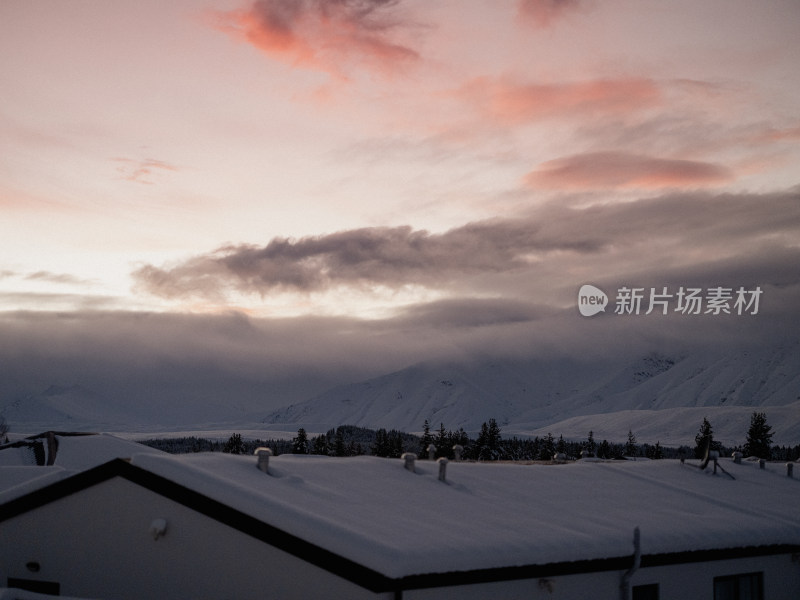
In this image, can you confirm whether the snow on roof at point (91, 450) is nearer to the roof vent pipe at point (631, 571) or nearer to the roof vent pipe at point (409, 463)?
the roof vent pipe at point (409, 463)

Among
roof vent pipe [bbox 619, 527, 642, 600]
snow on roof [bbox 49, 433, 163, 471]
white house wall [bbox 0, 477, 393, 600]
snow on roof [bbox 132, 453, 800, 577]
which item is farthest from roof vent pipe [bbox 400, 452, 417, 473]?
snow on roof [bbox 49, 433, 163, 471]

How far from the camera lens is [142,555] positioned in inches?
562

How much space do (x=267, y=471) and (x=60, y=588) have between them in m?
3.78

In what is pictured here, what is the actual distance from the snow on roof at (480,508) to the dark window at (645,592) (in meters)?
0.75

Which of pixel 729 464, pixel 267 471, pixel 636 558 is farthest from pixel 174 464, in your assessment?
pixel 729 464

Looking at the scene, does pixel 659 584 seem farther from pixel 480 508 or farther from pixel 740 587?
pixel 480 508

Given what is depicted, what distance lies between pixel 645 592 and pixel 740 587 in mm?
3192

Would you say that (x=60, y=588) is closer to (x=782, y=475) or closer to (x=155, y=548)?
(x=155, y=548)

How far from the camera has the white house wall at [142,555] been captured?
13.0 m

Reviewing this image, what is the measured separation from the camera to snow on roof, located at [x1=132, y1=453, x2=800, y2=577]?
13125 millimetres

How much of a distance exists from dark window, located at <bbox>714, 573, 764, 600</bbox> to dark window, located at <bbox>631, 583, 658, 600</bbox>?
1899 millimetres

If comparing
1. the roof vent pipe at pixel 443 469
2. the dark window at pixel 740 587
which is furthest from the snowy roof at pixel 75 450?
the dark window at pixel 740 587

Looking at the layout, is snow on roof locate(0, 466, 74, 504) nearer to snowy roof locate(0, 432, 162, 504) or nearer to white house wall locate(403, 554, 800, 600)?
snowy roof locate(0, 432, 162, 504)

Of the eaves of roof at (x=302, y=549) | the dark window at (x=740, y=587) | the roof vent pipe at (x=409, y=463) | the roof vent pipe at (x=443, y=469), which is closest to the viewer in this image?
the eaves of roof at (x=302, y=549)
